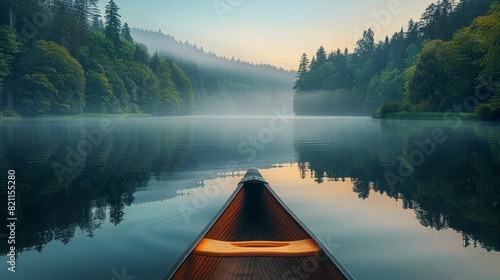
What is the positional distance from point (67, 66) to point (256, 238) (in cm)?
7791

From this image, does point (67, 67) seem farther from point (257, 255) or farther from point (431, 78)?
point (257, 255)

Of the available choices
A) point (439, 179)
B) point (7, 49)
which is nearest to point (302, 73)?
point (7, 49)

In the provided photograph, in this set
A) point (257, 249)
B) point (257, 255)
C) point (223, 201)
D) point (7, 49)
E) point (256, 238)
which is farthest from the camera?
point (7, 49)

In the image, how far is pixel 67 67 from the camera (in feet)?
240

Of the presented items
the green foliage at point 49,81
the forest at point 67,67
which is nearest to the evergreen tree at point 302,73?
the forest at point 67,67

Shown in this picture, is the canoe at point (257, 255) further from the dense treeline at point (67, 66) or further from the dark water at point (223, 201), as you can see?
the dense treeline at point (67, 66)

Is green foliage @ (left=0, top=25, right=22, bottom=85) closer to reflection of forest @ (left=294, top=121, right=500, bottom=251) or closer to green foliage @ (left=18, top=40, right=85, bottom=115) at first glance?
green foliage @ (left=18, top=40, right=85, bottom=115)

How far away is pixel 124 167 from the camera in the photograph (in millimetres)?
16625

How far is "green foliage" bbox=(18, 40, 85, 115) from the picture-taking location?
217 feet

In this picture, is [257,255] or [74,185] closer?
[257,255]

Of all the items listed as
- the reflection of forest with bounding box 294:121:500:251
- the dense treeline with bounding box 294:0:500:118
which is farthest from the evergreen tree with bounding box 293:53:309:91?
the reflection of forest with bounding box 294:121:500:251

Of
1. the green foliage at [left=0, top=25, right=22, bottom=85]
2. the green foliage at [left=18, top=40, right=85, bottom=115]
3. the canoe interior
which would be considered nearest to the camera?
the canoe interior

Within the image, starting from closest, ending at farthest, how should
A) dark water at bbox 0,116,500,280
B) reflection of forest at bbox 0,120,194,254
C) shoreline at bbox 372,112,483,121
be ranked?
dark water at bbox 0,116,500,280
reflection of forest at bbox 0,120,194,254
shoreline at bbox 372,112,483,121

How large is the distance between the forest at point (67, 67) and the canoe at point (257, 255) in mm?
69396
